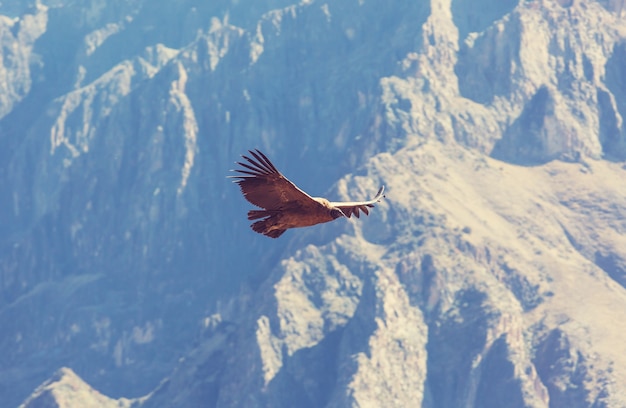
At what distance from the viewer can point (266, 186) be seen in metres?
59.5

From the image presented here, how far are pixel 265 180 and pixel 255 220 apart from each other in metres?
1.86

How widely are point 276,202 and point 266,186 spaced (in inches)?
29.2

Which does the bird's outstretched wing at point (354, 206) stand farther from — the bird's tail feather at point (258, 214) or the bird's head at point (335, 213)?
the bird's tail feather at point (258, 214)

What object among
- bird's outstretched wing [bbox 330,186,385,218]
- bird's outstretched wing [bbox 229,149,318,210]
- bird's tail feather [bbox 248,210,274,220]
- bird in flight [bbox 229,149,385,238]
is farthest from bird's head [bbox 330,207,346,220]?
bird's tail feather [bbox 248,210,274,220]

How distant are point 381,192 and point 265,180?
17.0 ft

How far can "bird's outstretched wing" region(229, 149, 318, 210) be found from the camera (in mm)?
58344

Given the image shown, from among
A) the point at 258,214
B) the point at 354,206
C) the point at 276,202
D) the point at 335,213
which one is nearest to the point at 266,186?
the point at 276,202

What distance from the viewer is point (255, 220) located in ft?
198

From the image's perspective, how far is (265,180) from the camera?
2329 inches

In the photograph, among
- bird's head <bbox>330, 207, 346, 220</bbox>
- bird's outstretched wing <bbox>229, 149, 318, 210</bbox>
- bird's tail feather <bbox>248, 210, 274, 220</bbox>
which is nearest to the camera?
bird's outstretched wing <bbox>229, 149, 318, 210</bbox>

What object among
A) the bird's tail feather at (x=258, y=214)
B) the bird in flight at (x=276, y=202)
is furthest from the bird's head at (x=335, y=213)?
the bird's tail feather at (x=258, y=214)

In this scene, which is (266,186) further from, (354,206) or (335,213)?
(354,206)

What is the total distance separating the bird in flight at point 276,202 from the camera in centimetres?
5869

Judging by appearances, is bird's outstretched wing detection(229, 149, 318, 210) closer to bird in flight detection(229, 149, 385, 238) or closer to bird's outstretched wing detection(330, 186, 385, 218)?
bird in flight detection(229, 149, 385, 238)
